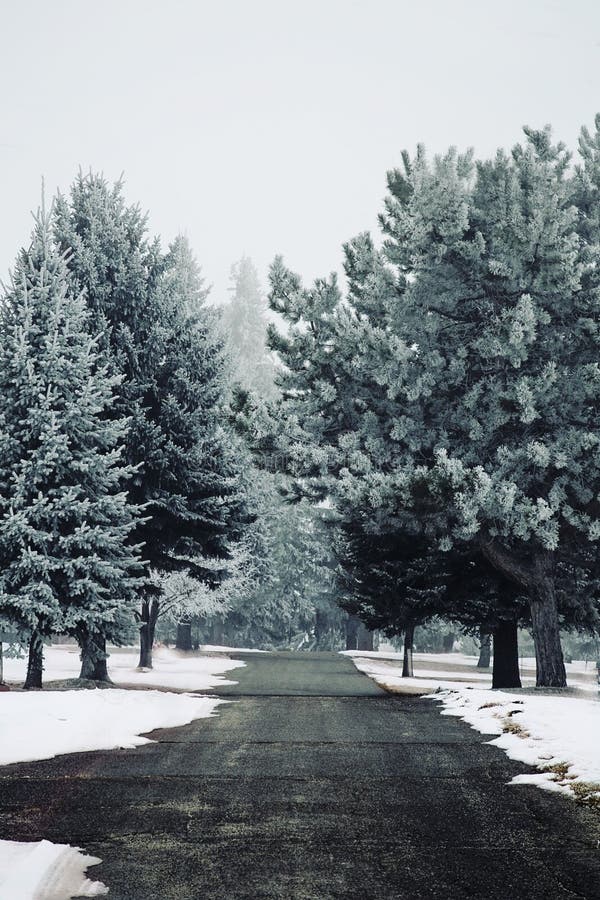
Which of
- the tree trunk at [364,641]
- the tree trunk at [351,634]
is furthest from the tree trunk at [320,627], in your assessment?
the tree trunk at [364,641]

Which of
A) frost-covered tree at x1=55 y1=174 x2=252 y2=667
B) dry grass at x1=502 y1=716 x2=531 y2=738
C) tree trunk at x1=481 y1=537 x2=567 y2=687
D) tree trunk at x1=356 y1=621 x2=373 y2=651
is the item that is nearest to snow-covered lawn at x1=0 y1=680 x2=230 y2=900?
dry grass at x1=502 y1=716 x2=531 y2=738

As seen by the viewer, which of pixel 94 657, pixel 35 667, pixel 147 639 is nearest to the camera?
pixel 35 667

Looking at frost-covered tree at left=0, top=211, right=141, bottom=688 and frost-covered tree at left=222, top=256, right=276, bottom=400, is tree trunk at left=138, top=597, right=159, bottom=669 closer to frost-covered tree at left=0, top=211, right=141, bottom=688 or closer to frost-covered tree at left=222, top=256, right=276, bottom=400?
frost-covered tree at left=0, top=211, right=141, bottom=688

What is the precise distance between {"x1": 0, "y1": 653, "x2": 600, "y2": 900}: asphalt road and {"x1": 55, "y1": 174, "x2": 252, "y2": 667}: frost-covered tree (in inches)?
495

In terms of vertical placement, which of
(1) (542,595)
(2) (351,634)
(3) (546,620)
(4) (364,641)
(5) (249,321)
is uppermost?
(5) (249,321)

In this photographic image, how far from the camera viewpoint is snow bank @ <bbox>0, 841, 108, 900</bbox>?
17.5 ft


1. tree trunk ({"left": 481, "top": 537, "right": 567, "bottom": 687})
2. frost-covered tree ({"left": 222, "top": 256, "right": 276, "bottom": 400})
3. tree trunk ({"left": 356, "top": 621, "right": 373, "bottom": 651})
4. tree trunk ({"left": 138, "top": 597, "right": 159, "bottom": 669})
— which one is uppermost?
frost-covered tree ({"left": 222, "top": 256, "right": 276, "bottom": 400})

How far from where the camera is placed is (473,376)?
2273 cm

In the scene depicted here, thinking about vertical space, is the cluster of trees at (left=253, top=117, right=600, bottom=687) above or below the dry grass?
above

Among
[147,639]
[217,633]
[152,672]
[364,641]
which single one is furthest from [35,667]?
[364,641]

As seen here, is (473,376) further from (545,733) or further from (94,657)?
(545,733)

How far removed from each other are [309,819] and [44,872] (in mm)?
2345

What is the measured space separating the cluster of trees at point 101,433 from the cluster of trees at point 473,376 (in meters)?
2.77

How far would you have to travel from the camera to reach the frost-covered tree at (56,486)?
1948 cm
